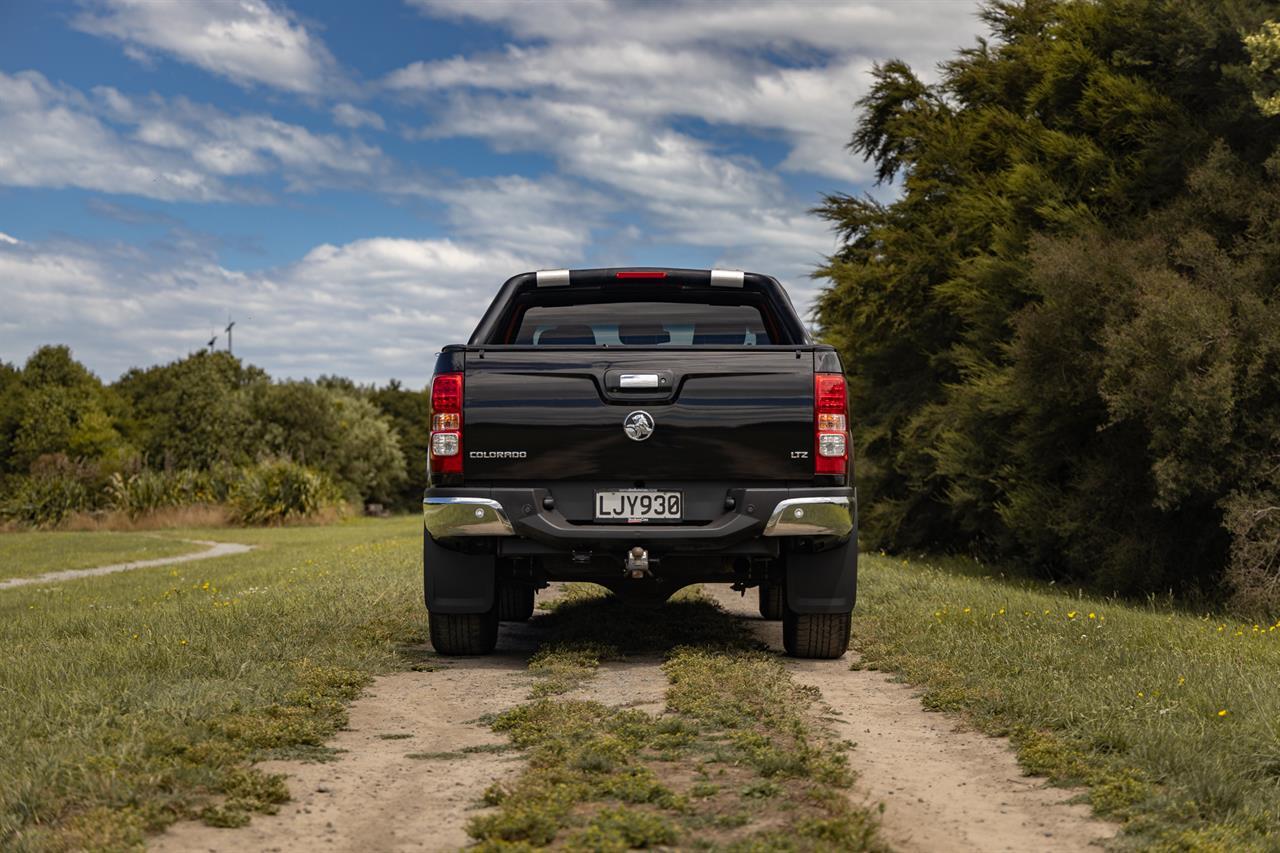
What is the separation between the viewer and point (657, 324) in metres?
8.75

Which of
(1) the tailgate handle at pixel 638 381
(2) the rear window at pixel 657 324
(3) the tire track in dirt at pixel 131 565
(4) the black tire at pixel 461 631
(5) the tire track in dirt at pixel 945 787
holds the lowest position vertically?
(3) the tire track in dirt at pixel 131 565

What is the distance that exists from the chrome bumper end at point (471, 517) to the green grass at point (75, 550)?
15.6 meters

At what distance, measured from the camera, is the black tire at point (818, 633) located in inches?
316

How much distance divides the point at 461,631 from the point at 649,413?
1.95m

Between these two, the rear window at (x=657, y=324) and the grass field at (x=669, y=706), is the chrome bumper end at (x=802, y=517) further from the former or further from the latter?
the rear window at (x=657, y=324)

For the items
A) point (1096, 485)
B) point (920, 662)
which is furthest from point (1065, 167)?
point (920, 662)

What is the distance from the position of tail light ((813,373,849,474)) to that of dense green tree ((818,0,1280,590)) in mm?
8566

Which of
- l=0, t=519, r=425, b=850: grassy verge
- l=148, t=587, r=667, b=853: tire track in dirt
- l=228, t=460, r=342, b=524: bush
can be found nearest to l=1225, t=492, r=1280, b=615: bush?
l=0, t=519, r=425, b=850: grassy verge

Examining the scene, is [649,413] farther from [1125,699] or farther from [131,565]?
[131,565]

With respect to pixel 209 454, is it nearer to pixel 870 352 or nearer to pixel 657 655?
pixel 870 352

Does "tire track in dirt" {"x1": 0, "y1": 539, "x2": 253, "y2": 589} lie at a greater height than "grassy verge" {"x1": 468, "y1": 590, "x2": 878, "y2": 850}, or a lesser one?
lesser

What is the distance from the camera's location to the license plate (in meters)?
7.39

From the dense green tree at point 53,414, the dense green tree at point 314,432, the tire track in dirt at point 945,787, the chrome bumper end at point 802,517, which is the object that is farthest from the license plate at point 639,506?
the dense green tree at point 53,414

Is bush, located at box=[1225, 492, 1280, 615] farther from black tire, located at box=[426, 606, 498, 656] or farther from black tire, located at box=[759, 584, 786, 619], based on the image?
black tire, located at box=[426, 606, 498, 656]
